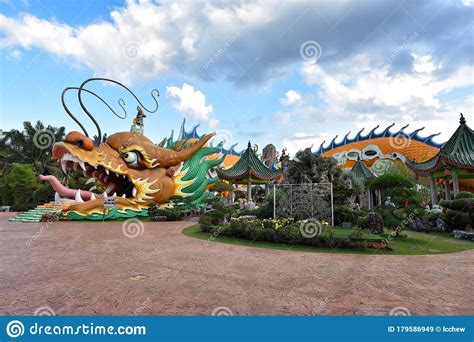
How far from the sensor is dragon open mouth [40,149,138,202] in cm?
1680

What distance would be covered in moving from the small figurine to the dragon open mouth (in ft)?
12.1

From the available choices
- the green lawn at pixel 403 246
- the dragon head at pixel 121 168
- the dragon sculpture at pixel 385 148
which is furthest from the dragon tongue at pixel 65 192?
the dragon sculpture at pixel 385 148

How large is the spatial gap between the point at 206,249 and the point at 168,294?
400 centimetres

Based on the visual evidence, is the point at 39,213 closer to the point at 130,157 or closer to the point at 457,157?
the point at 130,157

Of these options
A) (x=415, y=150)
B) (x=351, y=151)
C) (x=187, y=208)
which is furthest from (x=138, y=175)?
(x=415, y=150)

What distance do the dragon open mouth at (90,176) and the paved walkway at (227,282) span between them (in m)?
9.82

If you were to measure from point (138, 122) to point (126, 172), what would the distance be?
15.1 ft

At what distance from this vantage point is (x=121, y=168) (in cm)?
1789

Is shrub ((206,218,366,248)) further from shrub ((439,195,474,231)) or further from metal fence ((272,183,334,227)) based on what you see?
shrub ((439,195,474,231))

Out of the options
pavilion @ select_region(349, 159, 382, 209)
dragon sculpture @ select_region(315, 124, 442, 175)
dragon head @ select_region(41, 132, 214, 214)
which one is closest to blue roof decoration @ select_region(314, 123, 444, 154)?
dragon sculpture @ select_region(315, 124, 442, 175)

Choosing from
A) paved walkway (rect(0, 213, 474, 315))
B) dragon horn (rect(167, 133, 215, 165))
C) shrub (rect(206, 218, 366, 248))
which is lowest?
paved walkway (rect(0, 213, 474, 315))

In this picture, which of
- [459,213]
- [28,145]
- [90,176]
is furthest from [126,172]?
[28,145]

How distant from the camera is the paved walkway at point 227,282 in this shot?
3986 mm

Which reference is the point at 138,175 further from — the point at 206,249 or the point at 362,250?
the point at 362,250
